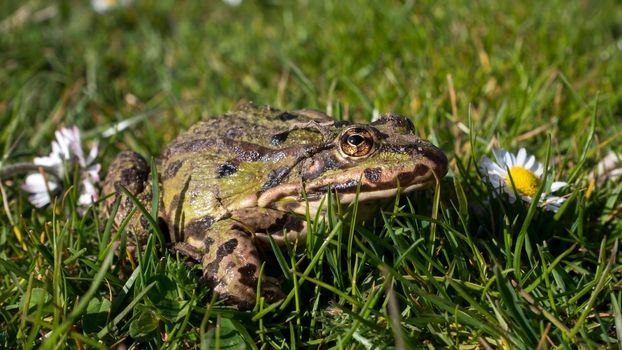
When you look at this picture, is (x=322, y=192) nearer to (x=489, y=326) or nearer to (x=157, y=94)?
(x=489, y=326)

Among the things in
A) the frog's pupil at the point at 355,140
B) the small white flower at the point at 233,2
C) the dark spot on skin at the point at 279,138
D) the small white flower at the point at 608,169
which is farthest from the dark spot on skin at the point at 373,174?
the small white flower at the point at 233,2

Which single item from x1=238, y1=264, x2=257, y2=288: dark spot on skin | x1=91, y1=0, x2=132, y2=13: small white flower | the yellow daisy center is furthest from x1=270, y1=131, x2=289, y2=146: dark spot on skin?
x1=91, y1=0, x2=132, y2=13: small white flower

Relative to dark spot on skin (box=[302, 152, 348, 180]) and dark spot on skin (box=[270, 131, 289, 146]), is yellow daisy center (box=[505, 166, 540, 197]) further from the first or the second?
dark spot on skin (box=[270, 131, 289, 146])

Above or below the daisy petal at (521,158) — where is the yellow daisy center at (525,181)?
below

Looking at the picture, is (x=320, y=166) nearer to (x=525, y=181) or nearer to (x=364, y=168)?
(x=364, y=168)

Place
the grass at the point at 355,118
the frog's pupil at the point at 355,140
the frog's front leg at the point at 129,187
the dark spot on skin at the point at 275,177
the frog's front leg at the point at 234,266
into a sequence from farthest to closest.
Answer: the frog's front leg at the point at 129,187 → the dark spot on skin at the point at 275,177 → the frog's pupil at the point at 355,140 → the frog's front leg at the point at 234,266 → the grass at the point at 355,118

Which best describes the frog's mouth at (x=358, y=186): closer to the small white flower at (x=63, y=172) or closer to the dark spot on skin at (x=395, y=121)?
the dark spot on skin at (x=395, y=121)
